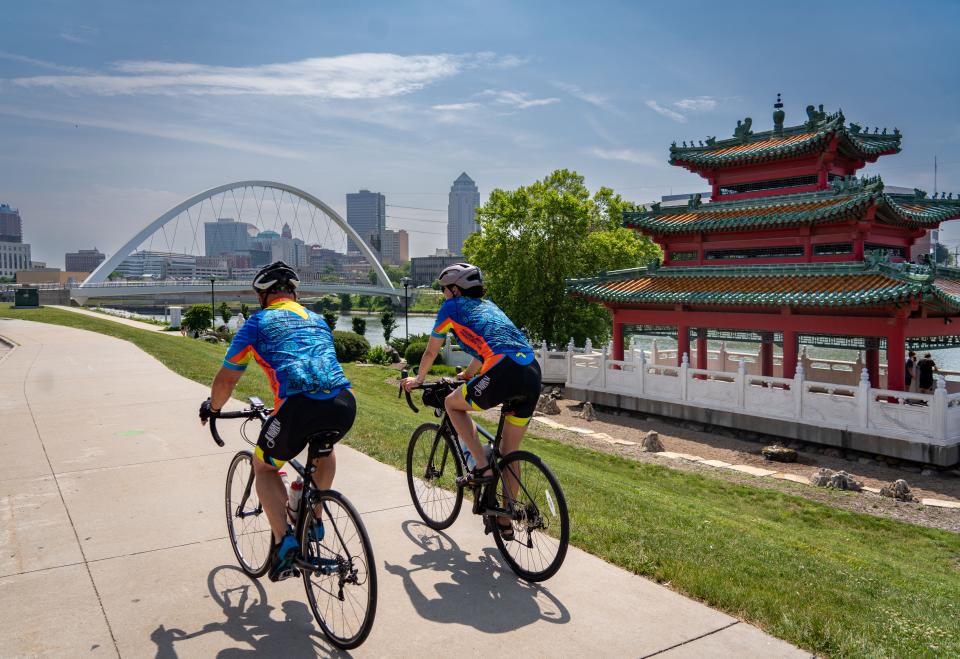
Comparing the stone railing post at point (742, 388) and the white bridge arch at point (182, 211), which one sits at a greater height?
the white bridge arch at point (182, 211)

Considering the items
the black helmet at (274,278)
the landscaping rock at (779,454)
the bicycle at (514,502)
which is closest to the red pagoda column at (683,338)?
the landscaping rock at (779,454)

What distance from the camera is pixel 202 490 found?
6.29 m

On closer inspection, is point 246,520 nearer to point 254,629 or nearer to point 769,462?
point 254,629

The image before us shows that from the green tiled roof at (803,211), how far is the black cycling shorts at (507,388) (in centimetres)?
1485

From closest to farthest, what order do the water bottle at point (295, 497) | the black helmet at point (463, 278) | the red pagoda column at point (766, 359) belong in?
the water bottle at point (295, 497), the black helmet at point (463, 278), the red pagoda column at point (766, 359)

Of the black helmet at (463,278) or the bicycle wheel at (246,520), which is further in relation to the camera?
the black helmet at (463,278)

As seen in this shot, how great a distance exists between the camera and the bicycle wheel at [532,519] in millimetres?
4211

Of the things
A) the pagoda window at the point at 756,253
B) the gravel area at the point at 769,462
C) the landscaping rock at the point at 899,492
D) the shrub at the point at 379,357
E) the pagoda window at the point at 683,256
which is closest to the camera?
the gravel area at the point at 769,462

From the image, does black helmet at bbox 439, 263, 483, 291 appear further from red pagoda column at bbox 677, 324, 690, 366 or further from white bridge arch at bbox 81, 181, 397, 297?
white bridge arch at bbox 81, 181, 397, 297

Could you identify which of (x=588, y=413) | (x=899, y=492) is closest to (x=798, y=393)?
(x=899, y=492)

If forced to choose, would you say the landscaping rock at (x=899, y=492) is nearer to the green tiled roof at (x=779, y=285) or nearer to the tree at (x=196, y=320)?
the green tiled roof at (x=779, y=285)

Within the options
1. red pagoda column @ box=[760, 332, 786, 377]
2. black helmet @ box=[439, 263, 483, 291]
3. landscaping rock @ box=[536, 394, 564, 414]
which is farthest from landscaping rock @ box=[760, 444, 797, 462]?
black helmet @ box=[439, 263, 483, 291]

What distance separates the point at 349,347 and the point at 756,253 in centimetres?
2021

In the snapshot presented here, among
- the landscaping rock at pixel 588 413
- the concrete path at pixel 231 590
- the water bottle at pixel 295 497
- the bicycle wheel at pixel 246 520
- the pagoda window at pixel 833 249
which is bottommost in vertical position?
the landscaping rock at pixel 588 413
